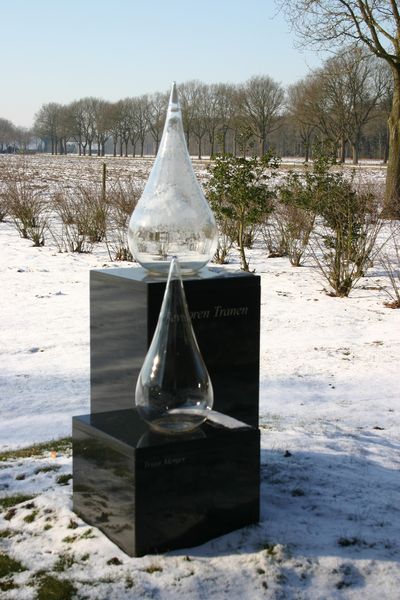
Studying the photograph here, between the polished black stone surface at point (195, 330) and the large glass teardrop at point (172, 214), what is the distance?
140mm

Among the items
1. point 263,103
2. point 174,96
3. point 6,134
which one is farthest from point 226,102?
point 174,96

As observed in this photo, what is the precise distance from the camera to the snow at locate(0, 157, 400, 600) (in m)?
2.73

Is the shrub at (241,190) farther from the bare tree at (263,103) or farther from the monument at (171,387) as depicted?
the bare tree at (263,103)

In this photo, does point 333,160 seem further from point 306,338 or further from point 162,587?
point 162,587

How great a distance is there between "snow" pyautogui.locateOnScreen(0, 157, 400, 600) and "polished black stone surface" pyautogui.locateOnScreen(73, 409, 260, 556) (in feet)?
0.24

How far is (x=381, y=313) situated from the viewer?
859 centimetres

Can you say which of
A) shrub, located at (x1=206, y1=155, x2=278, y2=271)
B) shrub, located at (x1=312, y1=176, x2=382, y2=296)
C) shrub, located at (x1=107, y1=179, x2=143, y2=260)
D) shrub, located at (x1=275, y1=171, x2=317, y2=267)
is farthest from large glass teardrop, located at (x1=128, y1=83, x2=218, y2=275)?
shrub, located at (x1=107, y1=179, x2=143, y2=260)

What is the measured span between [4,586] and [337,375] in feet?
12.9

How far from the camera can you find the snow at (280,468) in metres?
2.73

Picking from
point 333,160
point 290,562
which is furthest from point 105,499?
point 333,160

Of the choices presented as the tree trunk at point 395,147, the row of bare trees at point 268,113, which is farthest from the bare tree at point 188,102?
the tree trunk at point 395,147

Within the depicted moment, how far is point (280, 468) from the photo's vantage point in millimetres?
3770

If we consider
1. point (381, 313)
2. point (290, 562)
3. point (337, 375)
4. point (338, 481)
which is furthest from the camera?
point (381, 313)

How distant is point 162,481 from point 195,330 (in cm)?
101
